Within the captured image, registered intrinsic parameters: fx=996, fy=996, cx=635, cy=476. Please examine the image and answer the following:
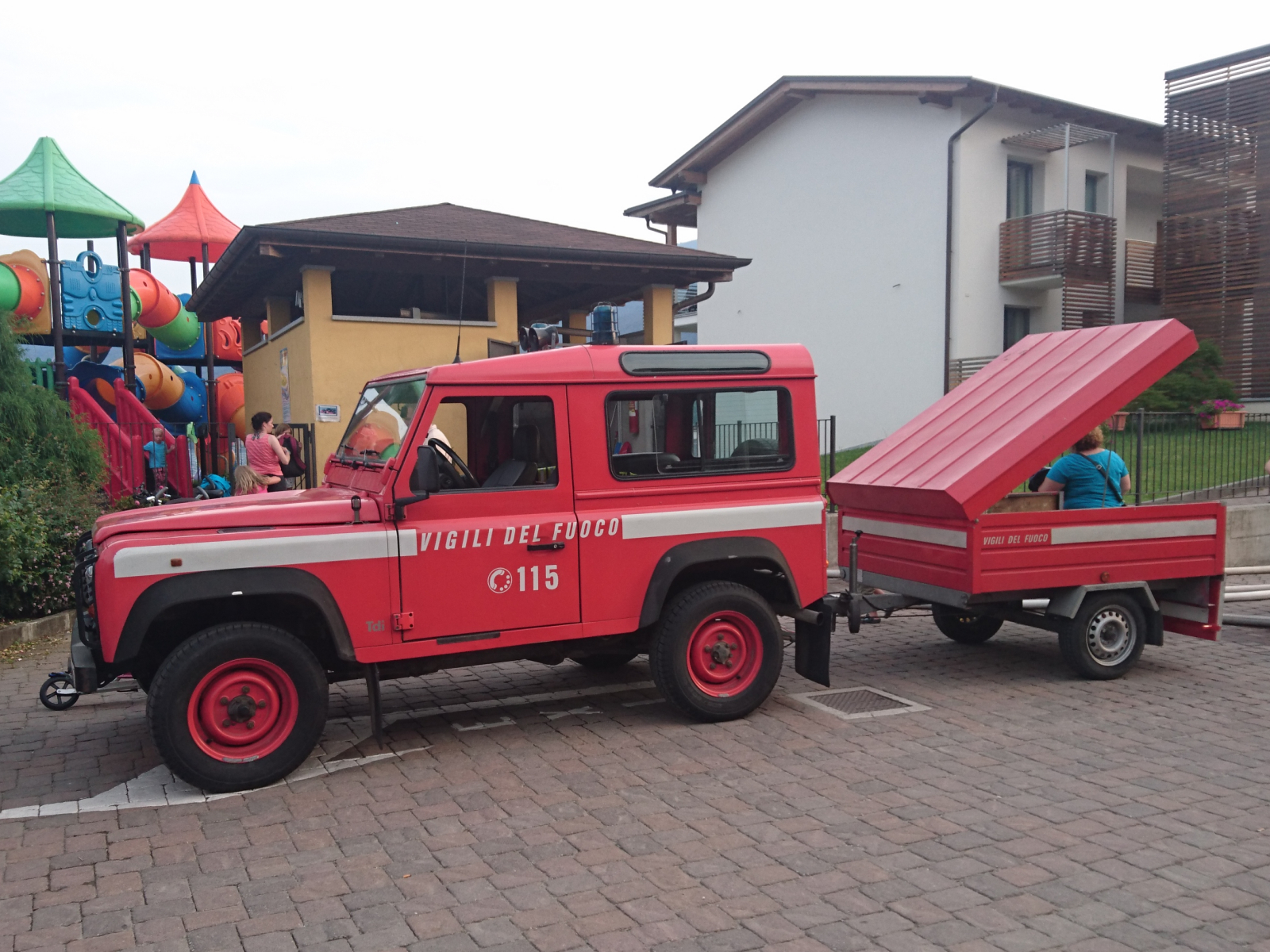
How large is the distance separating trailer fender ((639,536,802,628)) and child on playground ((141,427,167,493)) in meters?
11.8

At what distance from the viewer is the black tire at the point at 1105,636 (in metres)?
7.02

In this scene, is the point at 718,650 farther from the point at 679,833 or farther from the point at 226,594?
the point at 226,594

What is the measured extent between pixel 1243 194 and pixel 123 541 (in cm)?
2291

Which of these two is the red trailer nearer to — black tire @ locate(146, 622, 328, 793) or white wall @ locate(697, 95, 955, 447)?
black tire @ locate(146, 622, 328, 793)

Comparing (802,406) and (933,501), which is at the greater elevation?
(802,406)

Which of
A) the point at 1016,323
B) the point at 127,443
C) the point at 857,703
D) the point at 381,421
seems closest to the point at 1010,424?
the point at 857,703

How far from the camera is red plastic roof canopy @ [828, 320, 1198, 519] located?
6684 millimetres

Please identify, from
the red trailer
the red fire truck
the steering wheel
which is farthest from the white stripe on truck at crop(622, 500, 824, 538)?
the steering wheel

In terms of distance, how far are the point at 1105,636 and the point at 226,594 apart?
5.87m

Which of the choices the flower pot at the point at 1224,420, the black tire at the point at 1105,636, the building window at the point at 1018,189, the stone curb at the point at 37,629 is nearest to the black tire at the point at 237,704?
the stone curb at the point at 37,629

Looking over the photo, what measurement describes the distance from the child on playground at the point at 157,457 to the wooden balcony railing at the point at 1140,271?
2047 centimetres

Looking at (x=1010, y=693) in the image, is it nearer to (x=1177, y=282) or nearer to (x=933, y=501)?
(x=933, y=501)

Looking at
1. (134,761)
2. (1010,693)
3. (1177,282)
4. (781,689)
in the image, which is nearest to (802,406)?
(781,689)

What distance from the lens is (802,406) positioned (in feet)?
20.8
